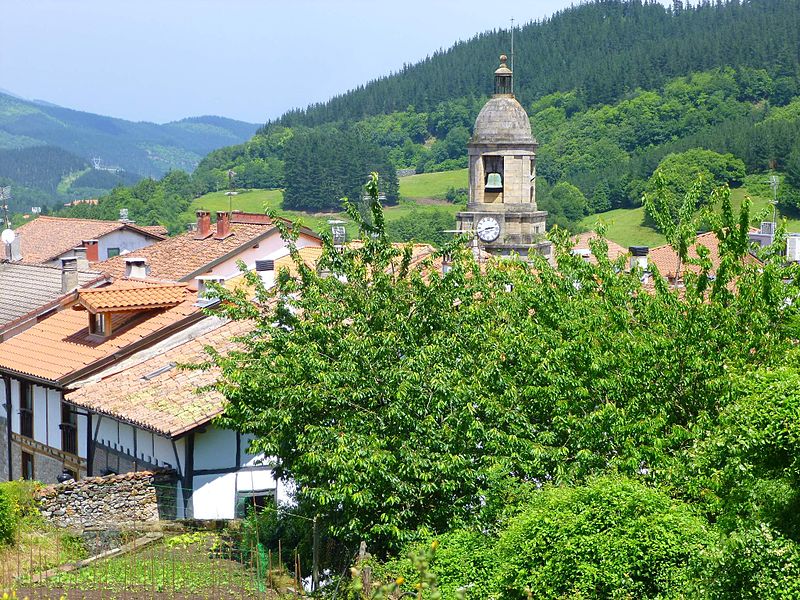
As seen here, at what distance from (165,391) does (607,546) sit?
1190 cm

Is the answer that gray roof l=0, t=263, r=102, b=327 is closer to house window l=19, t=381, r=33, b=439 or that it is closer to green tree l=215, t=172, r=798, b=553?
house window l=19, t=381, r=33, b=439

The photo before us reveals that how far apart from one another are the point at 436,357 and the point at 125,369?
10.4 meters

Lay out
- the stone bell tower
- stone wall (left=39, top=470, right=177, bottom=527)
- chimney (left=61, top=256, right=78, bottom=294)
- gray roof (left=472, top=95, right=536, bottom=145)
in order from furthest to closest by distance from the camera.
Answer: gray roof (left=472, top=95, right=536, bottom=145) → the stone bell tower → chimney (left=61, top=256, right=78, bottom=294) → stone wall (left=39, top=470, right=177, bottom=527)

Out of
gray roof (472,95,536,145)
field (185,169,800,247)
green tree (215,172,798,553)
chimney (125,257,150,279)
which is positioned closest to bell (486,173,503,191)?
gray roof (472,95,536,145)

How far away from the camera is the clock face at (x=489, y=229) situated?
148 feet

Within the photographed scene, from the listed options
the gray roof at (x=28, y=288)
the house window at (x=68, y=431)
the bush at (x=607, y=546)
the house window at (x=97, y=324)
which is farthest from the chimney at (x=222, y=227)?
the bush at (x=607, y=546)

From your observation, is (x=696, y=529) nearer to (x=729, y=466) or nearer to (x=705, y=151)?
(x=729, y=466)

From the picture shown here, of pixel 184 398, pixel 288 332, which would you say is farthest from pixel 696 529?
pixel 184 398

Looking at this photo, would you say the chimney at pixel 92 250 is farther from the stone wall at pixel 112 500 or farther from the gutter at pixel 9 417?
the stone wall at pixel 112 500

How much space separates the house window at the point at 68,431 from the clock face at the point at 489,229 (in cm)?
2304

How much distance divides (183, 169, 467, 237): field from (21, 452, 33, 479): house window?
10256cm

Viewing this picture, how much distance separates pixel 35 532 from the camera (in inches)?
770

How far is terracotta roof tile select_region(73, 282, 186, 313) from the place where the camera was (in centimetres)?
2636

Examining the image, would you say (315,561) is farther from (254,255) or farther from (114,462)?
(254,255)
